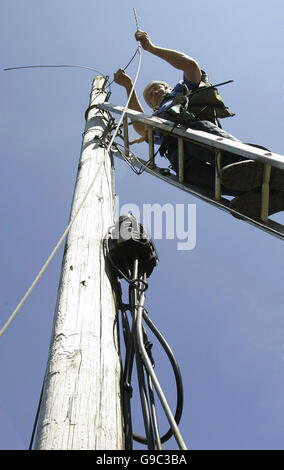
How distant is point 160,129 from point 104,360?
3141 millimetres

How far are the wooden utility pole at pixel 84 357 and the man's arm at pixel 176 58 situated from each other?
232cm

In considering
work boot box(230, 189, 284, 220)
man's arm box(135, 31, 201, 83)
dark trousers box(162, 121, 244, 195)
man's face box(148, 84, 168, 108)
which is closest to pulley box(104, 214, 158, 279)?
work boot box(230, 189, 284, 220)

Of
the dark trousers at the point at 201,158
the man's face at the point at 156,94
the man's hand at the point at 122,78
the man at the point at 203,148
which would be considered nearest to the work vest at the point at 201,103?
the man at the point at 203,148

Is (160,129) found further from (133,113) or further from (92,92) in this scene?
(92,92)

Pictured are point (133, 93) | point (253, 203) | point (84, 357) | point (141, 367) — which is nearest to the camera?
point (84, 357)

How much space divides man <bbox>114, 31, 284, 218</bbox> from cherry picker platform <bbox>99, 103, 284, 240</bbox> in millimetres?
65

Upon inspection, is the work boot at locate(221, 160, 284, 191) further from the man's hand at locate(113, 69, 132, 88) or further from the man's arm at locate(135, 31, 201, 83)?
the man's hand at locate(113, 69, 132, 88)

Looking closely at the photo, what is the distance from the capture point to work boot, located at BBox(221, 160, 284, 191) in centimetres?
364

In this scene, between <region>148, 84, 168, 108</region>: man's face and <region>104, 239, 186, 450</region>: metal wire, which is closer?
<region>104, 239, 186, 450</region>: metal wire

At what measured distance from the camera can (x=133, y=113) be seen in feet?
15.9

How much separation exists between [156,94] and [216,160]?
1949 mm

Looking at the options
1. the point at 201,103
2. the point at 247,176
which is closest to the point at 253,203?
the point at 247,176

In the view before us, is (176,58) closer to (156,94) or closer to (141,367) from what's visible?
(156,94)

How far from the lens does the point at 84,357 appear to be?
2.03 meters
